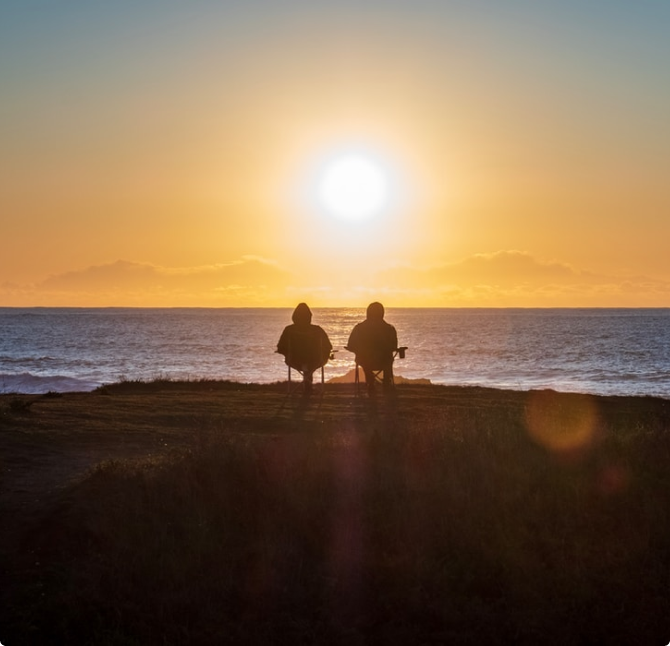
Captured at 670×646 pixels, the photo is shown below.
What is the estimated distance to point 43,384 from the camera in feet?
112

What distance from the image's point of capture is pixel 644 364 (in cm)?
5162

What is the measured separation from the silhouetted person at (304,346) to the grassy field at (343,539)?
7.09 meters

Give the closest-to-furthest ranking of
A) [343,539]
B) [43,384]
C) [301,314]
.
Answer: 1. [343,539]
2. [301,314]
3. [43,384]

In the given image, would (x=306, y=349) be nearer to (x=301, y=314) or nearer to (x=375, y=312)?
(x=301, y=314)

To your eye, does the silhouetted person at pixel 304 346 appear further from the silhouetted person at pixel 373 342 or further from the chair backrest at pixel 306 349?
the silhouetted person at pixel 373 342

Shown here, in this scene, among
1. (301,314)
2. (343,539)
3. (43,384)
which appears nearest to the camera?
(343,539)

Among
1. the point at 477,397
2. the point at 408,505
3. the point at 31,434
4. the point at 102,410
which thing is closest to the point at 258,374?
the point at 477,397

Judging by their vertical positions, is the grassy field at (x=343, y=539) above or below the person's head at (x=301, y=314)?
below

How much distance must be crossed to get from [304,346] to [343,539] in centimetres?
1065

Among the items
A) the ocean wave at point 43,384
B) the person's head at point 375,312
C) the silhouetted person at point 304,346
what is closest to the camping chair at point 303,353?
the silhouetted person at point 304,346

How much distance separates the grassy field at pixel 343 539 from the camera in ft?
23.7

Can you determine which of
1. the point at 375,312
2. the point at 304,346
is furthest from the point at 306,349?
the point at 375,312

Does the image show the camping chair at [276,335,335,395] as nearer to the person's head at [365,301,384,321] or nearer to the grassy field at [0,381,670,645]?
the person's head at [365,301,384,321]

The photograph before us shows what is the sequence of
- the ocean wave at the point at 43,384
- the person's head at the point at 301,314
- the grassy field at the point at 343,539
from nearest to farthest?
1. the grassy field at the point at 343,539
2. the person's head at the point at 301,314
3. the ocean wave at the point at 43,384
